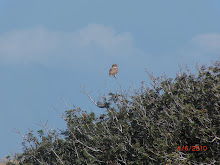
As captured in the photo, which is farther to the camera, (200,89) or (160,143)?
(200,89)

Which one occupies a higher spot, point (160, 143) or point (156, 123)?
point (156, 123)

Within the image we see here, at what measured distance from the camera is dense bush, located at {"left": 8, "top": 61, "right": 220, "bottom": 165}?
11375mm

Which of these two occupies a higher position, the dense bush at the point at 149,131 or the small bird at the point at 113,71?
the small bird at the point at 113,71

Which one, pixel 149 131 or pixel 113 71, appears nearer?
pixel 149 131

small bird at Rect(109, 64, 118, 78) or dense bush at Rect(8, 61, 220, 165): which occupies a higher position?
small bird at Rect(109, 64, 118, 78)

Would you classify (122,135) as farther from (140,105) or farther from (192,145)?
(192,145)

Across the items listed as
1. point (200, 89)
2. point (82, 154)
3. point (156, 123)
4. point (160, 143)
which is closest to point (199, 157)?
point (160, 143)

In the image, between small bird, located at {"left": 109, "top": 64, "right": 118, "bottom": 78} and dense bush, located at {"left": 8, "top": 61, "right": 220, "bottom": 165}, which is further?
small bird, located at {"left": 109, "top": 64, "right": 118, "bottom": 78}

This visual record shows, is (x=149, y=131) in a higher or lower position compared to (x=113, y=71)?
lower

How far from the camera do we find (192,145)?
39.9ft

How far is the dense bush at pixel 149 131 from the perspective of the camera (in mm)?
11375

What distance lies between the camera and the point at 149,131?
12.6 m

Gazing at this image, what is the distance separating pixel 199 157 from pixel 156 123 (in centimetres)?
208

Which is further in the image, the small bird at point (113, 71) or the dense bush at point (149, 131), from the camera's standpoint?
the small bird at point (113, 71)
